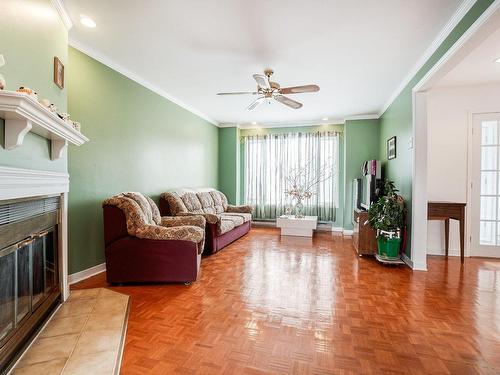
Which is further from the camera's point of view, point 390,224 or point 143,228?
point 390,224

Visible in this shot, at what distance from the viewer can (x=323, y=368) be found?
1546 mm

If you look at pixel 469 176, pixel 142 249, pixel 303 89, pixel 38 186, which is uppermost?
pixel 303 89

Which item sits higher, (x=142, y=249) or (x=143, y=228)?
(x=143, y=228)

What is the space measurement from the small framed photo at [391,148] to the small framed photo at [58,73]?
4535mm

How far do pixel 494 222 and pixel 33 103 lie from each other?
559 cm

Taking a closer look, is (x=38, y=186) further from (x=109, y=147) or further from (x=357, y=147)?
(x=357, y=147)

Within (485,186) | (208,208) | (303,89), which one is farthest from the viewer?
(208,208)

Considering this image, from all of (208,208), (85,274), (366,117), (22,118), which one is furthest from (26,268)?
(366,117)

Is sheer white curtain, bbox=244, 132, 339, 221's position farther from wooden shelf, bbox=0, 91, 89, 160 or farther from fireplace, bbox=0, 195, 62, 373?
wooden shelf, bbox=0, 91, 89, 160

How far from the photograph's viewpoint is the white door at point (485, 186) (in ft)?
13.0

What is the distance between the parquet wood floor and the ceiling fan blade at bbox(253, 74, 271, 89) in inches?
89.3

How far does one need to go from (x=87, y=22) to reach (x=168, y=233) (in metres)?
2.17

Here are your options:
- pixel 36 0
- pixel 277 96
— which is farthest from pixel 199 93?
pixel 36 0

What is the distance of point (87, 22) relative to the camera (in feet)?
8.02
